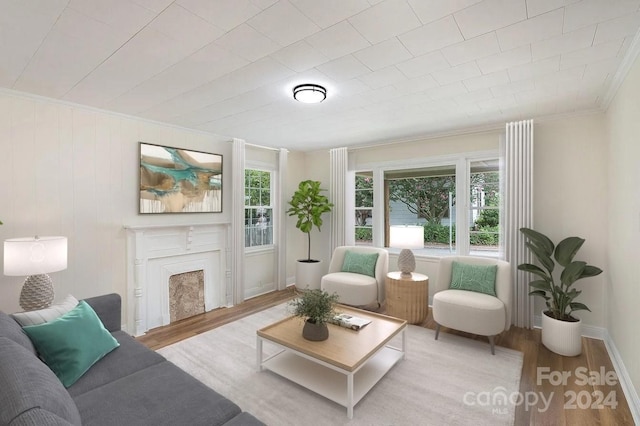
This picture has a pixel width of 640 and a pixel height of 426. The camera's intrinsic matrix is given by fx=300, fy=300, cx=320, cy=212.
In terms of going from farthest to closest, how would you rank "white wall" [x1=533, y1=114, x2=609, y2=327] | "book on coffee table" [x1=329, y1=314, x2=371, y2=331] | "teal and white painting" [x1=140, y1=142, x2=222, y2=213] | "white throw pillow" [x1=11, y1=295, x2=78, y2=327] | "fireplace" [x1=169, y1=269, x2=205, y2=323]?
"fireplace" [x1=169, y1=269, x2=205, y2=323] < "teal and white painting" [x1=140, y1=142, x2=222, y2=213] < "white wall" [x1=533, y1=114, x2=609, y2=327] < "book on coffee table" [x1=329, y1=314, x2=371, y2=331] < "white throw pillow" [x1=11, y1=295, x2=78, y2=327]

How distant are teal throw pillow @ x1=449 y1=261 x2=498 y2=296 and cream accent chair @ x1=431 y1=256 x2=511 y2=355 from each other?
2.0 inches

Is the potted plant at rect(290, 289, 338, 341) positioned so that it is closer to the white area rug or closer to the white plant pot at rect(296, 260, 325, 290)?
the white area rug

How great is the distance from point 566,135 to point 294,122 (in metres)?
3.20

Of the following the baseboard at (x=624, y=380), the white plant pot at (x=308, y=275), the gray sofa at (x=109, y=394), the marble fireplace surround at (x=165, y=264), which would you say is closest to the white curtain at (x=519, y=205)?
the baseboard at (x=624, y=380)

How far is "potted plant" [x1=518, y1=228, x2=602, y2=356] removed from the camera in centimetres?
291

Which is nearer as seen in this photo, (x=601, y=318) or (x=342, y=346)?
(x=342, y=346)

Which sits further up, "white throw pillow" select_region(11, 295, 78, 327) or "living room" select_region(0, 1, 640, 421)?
"living room" select_region(0, 1, 640, 421)

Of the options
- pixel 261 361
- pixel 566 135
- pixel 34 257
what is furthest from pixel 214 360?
pixel 566 135

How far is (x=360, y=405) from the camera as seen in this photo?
7.25 ft

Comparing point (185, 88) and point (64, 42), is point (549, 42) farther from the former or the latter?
point (64, 42)

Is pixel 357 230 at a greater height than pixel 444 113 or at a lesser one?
lesser

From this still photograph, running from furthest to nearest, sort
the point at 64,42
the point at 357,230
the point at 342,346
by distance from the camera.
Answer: the point at 357,230 < the point at 342,346 < the point at 64,42

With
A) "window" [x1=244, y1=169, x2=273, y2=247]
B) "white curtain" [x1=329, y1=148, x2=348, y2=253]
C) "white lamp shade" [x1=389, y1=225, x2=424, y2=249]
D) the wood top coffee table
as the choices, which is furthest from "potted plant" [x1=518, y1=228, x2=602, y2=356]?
"window" [x1=244, y1=169, x2=273, y2=247]

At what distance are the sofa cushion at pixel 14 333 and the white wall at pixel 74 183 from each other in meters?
1.40
